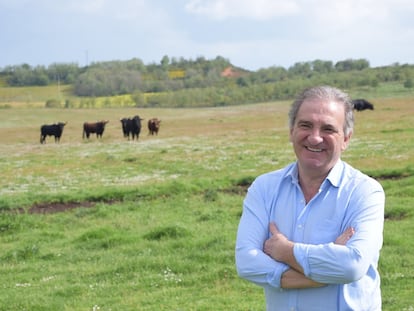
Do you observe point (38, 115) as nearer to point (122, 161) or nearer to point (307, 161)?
point (122, 161)

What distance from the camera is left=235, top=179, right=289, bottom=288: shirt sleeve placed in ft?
14.3

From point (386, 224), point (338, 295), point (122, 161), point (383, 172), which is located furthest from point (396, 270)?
point (122, 161)

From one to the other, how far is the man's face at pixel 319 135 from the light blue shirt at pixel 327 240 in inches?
3.9

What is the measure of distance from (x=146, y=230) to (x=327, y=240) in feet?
36.0

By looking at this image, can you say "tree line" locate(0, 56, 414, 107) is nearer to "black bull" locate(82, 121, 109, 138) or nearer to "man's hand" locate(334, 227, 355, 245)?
"black bull" locate(82, 121, 109, 138)

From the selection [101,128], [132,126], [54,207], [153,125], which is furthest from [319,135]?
[153,125]

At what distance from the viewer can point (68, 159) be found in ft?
116

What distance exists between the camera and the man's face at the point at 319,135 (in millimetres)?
4273

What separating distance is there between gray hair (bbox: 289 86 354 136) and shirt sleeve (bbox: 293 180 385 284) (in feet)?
1.44

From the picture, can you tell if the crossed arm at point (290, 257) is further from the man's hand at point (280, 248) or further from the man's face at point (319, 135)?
the man's face at point (319, 135)

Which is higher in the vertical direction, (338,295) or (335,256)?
(335,256)

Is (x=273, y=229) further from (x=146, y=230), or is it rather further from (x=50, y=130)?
(x=50, y=130)

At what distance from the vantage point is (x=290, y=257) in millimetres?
4215

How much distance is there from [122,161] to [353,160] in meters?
11.4
